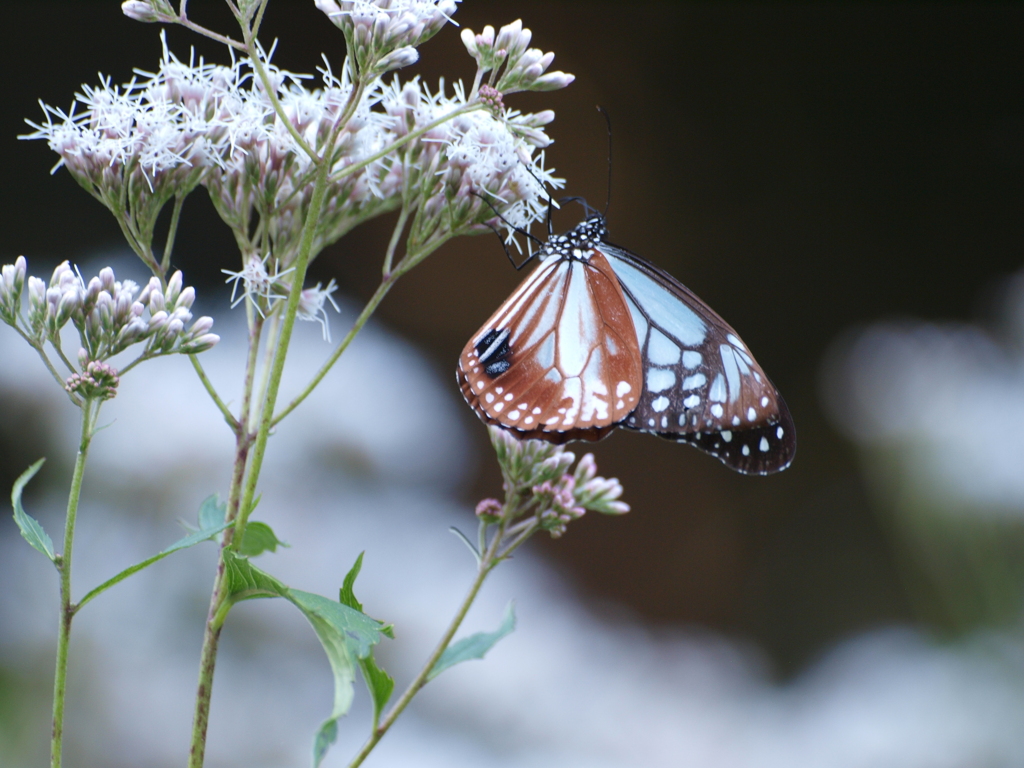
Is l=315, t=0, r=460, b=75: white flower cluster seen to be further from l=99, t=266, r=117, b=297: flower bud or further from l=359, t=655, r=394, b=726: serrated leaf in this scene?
l=359, t=655, r=394, b=726: serrated leaf

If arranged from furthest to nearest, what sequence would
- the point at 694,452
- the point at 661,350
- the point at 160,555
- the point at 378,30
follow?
1. the point at 694,452
2. the point at 661,350
3. the point at 378,30
4. the point at 160,555

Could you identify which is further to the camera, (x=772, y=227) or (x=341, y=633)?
(x=772, y=227)

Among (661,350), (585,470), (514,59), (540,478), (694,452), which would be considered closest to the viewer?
(514,59)

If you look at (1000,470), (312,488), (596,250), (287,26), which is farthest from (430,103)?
(287,26)

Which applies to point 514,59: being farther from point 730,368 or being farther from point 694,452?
point 694,452

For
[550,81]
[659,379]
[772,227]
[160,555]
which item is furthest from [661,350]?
[772,227]

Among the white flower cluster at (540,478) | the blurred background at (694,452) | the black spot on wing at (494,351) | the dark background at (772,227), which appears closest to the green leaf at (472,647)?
the white flower cluster at (540,478)

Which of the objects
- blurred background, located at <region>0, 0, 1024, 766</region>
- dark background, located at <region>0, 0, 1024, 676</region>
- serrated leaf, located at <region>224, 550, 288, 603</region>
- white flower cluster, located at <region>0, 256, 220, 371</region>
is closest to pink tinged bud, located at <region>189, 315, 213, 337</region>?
white flower cluster, located at <region>0, 256, 220, 371</region>
